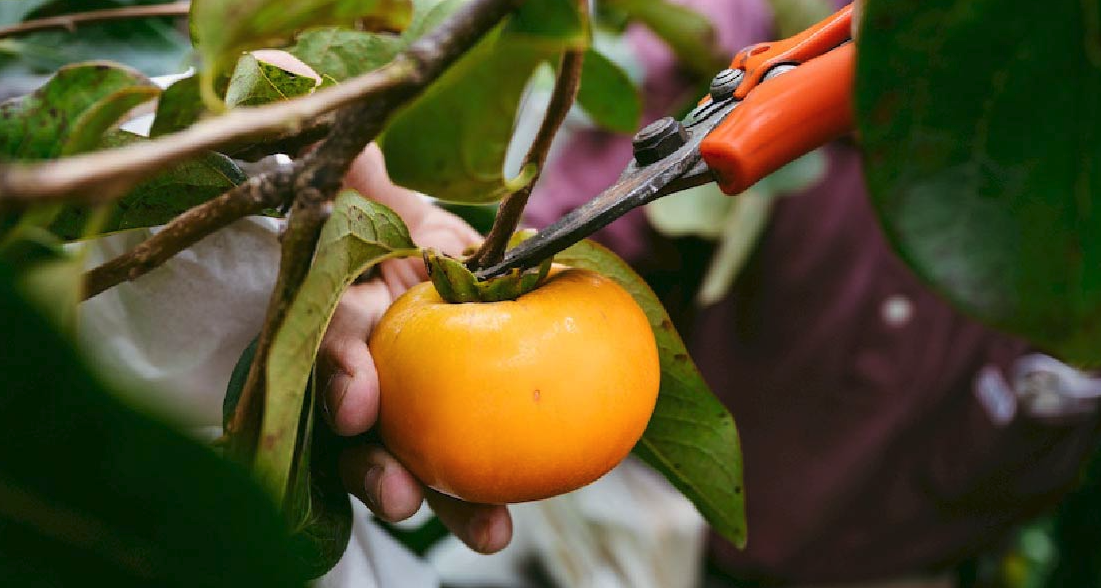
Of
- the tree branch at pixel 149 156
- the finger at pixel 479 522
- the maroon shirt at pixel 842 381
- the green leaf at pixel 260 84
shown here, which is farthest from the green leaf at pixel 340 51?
the maroon shirt at pixel 842 381

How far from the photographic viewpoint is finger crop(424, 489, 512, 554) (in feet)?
1.53

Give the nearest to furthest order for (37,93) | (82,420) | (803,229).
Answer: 1. (82,420)
2. (37,93)
3. (803,229)

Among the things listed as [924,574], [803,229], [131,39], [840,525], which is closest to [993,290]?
[131,39]

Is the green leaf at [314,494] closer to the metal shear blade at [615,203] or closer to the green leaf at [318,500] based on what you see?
the green leaf at [318,500]

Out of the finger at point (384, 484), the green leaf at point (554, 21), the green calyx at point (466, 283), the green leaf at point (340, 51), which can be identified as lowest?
the finger at point (384, 484)

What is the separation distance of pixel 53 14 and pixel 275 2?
0.46m

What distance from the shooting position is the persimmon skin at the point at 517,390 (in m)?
0.31

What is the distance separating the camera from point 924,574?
1196mm

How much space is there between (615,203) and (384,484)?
17 cm

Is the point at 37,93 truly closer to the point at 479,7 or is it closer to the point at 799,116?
the point at 479,7

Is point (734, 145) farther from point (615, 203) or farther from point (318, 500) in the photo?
point (318, 500)

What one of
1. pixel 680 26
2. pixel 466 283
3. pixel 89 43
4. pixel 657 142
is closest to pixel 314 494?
pixel 466 283

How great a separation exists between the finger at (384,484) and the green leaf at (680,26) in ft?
1.37

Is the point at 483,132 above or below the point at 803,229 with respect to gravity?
above
